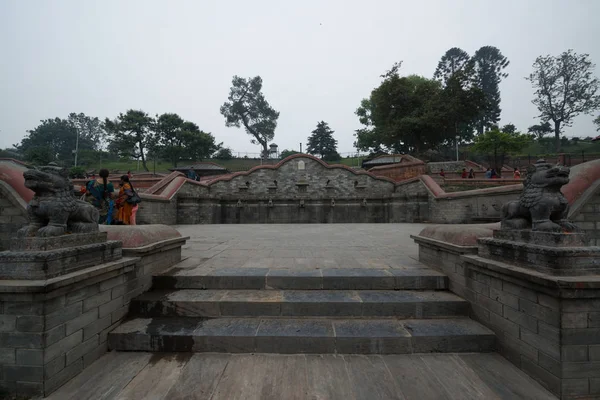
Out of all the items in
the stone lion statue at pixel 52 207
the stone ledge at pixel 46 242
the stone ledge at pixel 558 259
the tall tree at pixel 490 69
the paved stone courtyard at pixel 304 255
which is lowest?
the paved stone courtyard at pixel 304 255

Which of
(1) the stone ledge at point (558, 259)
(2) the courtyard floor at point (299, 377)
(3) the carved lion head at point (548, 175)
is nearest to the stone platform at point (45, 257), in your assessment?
(2) the courtyard floor at point (299, 377)

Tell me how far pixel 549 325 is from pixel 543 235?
83cm

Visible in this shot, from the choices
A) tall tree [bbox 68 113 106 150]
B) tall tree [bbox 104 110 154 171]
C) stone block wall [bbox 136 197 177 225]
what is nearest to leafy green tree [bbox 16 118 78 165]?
tall tree [bbox 68 113 106 150]

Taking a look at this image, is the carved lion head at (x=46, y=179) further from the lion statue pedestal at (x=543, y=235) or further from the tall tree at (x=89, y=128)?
the tall tree at (x=89, y=128)

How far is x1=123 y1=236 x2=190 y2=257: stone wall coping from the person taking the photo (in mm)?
3346

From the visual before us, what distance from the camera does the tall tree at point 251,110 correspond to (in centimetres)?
5000

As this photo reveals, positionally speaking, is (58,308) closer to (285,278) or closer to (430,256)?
(285,278)

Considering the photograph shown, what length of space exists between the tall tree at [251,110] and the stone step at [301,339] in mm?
50279

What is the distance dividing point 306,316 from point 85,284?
8.01 ft

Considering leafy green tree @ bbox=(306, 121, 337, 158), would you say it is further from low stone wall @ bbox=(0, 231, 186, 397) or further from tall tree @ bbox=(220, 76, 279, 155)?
low stone wall @ bbox=(0, 231, 186, 397)

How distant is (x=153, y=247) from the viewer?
3.62 metres

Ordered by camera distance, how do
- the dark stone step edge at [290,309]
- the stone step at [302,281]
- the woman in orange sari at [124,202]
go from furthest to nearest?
the woman in orange sari at [124,202]
the stone step at [302,281]
the dark stone step edge at [290,309]

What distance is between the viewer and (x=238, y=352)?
107 inches

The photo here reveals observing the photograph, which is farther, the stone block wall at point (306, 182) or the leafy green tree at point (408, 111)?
the leafy green tree at point (408, 111)
